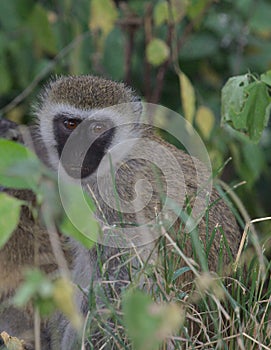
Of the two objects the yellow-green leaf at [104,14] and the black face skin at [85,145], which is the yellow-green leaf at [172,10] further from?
the black face skin at [85,145]

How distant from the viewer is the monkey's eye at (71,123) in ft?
8.49

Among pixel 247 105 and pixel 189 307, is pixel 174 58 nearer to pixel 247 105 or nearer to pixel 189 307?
pixel 247 105

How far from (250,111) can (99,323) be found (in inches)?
35.3

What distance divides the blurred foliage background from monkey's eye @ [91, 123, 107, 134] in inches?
38.0

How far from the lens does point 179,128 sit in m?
3.78

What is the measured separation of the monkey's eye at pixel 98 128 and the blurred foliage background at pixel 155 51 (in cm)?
97

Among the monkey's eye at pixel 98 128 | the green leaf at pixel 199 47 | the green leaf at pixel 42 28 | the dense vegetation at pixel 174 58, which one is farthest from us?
the green leaf at pixel 199 47

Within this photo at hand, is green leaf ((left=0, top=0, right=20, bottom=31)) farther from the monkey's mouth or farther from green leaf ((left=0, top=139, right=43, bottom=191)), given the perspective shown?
green leaf ((left=0, top=139, right=43, bottom=191))

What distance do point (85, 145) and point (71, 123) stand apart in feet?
0.37

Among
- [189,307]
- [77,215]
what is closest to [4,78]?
[189,307]

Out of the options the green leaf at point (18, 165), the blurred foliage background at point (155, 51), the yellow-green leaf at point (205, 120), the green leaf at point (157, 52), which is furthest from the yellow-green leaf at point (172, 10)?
the green leaf at point (18, 165)

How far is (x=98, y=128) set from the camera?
8.43ft

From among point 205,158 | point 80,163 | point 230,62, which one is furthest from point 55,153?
point 230,62

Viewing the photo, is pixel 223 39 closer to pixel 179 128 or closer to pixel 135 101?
pixel 179 128
